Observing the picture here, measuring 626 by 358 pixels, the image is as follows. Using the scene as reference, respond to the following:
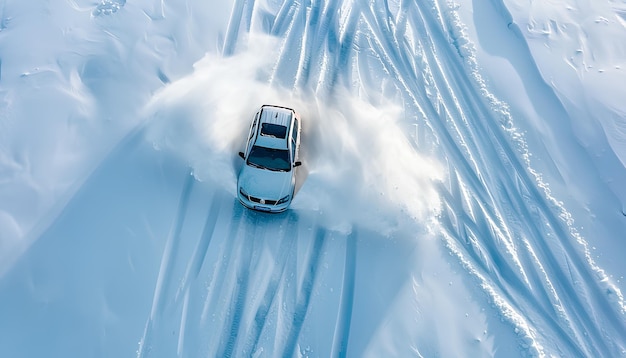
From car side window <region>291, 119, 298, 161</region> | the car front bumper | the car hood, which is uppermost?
car side window <region>291, 119, 298, 161</region>

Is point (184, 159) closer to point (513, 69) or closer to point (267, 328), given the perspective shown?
point (267, 328)

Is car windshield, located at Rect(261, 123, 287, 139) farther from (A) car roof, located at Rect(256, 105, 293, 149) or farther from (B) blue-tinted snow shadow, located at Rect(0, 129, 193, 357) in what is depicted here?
(B) blue-tinted snow shadow, located at Rect(0, 129, 193, 357)

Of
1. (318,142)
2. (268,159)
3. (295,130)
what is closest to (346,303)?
(268,159)

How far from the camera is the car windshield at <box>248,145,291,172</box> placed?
991 centimetres

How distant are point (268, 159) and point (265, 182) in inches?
23.4

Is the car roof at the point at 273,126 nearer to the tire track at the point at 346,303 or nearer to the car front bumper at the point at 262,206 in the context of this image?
the car front bumper at the point at 262,206

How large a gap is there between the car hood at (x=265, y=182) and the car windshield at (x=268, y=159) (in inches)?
4.6

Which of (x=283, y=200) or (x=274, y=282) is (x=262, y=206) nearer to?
(x=283, y=200)

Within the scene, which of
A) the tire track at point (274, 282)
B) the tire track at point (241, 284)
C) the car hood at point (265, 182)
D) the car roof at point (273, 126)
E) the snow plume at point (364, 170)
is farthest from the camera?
the snow plume at point (364, 170)

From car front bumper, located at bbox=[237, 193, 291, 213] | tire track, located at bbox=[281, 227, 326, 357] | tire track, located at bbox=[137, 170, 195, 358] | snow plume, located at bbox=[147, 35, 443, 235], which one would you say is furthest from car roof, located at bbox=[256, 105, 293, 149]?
tire track, located at bbox=[281, 227, 326, 357]

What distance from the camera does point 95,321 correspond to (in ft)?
29.2

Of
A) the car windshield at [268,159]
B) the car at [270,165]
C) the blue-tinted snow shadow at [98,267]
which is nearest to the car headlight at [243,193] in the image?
the car at [270,165]

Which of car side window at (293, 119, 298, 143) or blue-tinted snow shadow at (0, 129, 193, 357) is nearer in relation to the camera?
blue-tinted snow shadow at (0, 129, 193, 357)

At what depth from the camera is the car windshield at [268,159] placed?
9.91 m
